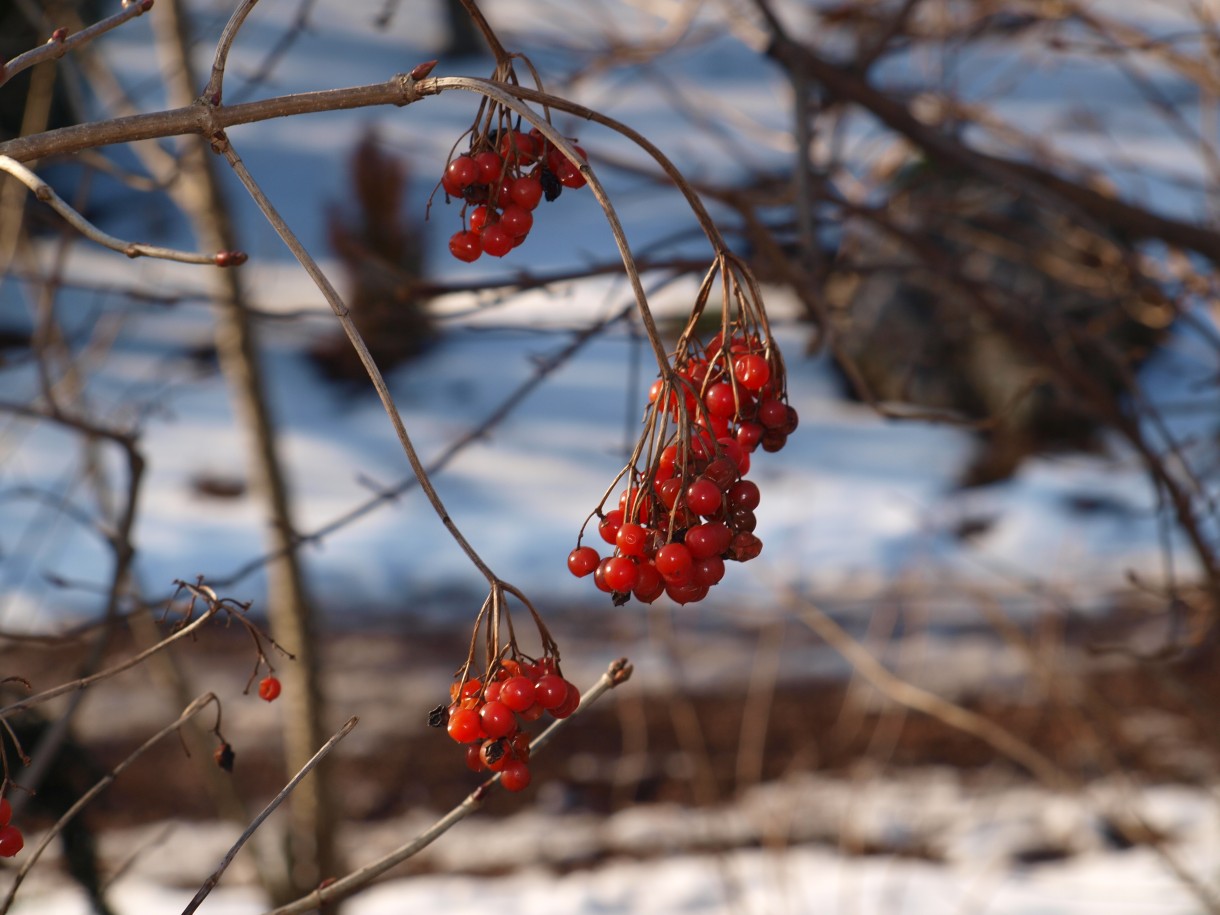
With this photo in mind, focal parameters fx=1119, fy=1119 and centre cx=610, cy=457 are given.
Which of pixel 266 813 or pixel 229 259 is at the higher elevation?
pixel 229 259

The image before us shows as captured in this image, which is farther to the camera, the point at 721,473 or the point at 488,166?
the point at 488,166

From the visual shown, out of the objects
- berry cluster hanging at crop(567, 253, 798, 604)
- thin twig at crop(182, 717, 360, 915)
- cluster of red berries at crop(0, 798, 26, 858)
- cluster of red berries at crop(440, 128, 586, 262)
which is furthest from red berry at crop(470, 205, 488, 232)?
cluster of red berries at crop(0, 798, 26, 858)

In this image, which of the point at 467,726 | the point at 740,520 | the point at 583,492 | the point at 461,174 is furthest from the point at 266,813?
the point at 583,492

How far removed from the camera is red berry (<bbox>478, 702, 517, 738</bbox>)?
0.79 meters

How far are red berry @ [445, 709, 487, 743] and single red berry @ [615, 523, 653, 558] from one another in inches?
6.4

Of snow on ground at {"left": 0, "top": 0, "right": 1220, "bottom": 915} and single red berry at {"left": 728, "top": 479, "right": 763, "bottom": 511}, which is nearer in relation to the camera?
single red berry at {"left": 728, "top": 479, "right": 763, "bottom": 511}

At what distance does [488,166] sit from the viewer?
89 cm

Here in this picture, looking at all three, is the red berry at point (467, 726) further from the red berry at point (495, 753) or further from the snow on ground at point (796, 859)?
the snow on ground at point (796, 859)

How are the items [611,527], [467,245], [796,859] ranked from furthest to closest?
[796,859] < [467,245] < [611,527]

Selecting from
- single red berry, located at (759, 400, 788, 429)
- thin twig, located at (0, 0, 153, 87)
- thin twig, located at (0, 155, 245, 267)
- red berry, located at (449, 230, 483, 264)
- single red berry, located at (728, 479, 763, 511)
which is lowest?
single red berry, located at (728, 479, 763, 511)

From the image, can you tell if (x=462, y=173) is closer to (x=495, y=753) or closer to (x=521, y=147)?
(x=521, y=147)

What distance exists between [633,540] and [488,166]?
1.08 feet

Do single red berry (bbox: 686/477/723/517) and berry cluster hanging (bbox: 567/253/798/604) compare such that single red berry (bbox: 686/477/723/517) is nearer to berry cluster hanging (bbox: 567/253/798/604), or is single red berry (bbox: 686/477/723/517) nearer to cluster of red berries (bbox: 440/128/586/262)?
berry cluster hanging (bbox: 567/253/798/604)

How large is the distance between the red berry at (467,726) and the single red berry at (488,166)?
415mm
